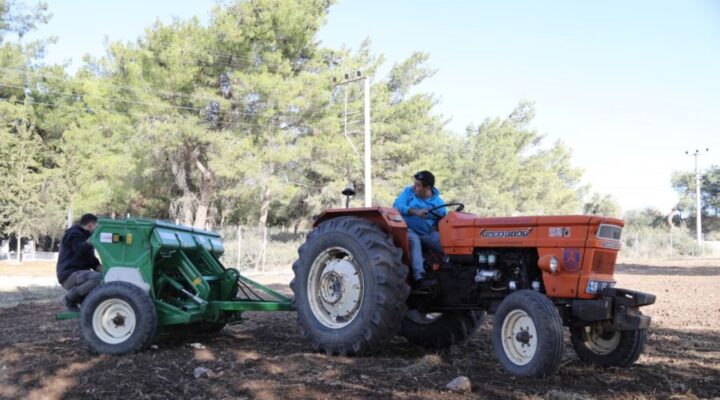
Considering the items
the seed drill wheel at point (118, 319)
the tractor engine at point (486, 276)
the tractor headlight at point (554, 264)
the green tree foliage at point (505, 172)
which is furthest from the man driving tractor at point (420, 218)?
the green tree foliage at point (505, 172)

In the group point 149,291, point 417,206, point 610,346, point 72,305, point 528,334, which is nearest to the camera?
point 528,334

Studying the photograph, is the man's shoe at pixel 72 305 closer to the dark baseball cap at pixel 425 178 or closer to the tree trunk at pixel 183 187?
the dark baseball cap at pixel 425 178

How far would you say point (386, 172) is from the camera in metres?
31.0

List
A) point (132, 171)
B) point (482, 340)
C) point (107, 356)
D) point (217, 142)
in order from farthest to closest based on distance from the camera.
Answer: point (132, 171) < point (217, 142) < point (482, 340) < point (107, 356)

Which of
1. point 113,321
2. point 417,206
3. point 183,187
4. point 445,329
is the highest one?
point 183,187

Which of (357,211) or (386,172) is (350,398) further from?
(386,172)

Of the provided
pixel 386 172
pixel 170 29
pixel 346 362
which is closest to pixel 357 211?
pixel 346 362

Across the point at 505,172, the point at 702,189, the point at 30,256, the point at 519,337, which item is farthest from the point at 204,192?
the point at 702,189

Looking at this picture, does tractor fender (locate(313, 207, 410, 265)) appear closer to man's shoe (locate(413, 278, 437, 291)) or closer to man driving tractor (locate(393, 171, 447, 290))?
man driving tractor (locate(393, 171, 447, 290))

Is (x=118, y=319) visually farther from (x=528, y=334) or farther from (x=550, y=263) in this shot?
(x=550, y=263)

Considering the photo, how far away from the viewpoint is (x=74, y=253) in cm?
680

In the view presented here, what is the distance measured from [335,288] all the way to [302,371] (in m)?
1.18

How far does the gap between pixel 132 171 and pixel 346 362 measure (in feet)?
76.7

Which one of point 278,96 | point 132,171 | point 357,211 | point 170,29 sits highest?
point 170,29
